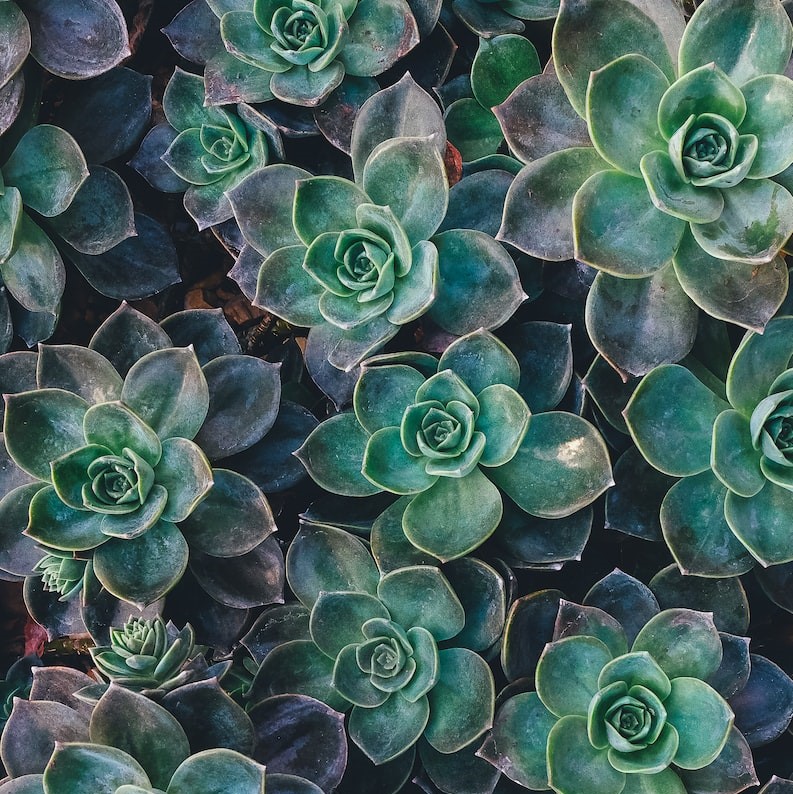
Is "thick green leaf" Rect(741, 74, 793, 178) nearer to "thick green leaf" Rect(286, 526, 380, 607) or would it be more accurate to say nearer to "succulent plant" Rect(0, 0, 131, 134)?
"thick green leaf" Rect(286, 526, 380, 607)

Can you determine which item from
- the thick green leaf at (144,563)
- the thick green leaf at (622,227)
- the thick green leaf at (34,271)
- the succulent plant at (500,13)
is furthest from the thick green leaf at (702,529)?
the thick green leaf at (34,271)

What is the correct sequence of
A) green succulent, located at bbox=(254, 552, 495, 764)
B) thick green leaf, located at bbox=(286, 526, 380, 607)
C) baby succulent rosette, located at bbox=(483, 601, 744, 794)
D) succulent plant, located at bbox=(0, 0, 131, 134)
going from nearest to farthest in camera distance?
baby succulent rosette, located at bbox=(483, 601, 744, 794) → green succulent, located at bbox=(254, 552, 495, 764) → thick green leaf, located at bbox=(286, 526, 380, 607) → succulent plant, located at bbox=(0, 0, 131, 134)

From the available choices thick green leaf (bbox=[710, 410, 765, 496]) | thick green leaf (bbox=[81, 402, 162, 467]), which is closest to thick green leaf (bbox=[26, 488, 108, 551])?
thick green leaf (bbox=[81, 402, 162, 467])

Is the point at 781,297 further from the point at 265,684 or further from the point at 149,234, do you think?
the point at 149,234

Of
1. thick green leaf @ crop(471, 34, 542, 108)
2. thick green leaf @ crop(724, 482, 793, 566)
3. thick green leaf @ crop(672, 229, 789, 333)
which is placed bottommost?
thick green leaf @ crop(724, 482, 793, 566)

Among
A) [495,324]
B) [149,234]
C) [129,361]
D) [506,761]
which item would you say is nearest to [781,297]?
[495,324]
